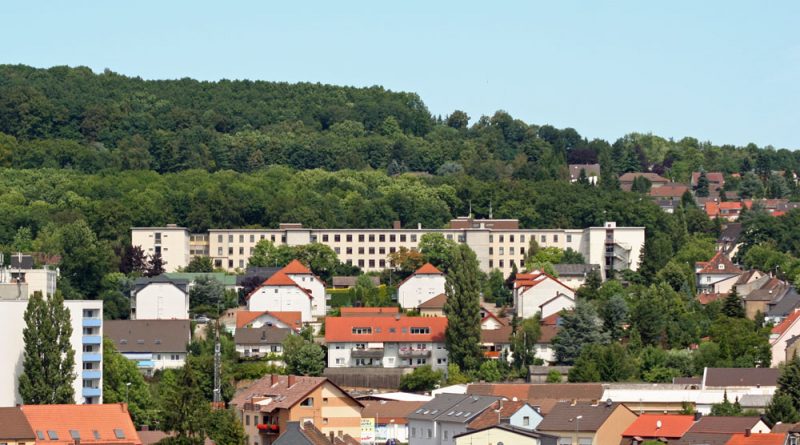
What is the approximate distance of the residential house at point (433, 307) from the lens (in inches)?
4033

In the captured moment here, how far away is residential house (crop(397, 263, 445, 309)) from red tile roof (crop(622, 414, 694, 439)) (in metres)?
36.8

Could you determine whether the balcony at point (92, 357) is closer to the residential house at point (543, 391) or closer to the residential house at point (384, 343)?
the residential house at point (384, 343)

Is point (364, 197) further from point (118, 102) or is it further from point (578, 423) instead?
point (578, 423)

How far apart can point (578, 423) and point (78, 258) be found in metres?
43.7

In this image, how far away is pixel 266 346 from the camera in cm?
9419

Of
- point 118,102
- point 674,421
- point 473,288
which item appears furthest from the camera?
point 118,102

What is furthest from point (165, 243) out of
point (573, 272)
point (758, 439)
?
point (758, 439)

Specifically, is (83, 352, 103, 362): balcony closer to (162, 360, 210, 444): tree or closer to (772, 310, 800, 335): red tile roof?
(162, 360, 210, 444): tree

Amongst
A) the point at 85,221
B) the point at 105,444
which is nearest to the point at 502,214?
the point at 85,221

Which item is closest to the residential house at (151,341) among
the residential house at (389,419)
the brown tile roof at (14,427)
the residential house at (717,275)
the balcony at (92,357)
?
the balcony at (92,357)

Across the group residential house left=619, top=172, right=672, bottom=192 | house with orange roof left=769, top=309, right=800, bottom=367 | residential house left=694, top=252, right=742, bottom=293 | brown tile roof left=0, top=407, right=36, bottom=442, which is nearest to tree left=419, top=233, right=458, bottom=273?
residential house left=694, top=252, right=742, bottom=293

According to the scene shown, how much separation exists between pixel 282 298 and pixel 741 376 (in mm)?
30165

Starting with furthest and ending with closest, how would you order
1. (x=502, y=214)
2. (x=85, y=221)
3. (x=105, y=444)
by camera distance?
1. (x=502, y=214)
2. (x=85, y=221)
3. (x=105, y=444)

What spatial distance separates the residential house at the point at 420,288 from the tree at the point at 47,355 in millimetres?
29343
